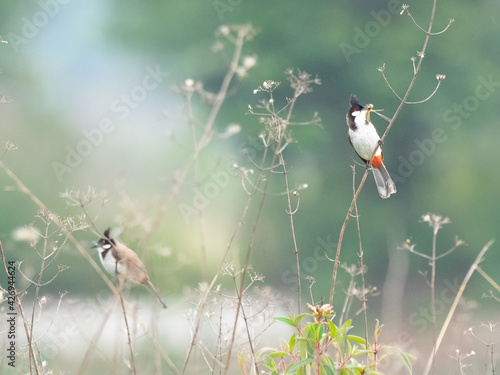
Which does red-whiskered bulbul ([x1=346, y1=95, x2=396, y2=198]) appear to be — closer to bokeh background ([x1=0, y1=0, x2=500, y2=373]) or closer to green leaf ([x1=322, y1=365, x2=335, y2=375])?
green leaf ([x1=322, y1=365, x2=335, y2=375])

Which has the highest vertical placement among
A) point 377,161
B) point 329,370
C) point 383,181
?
point 377,161

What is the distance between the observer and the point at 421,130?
15086 mm

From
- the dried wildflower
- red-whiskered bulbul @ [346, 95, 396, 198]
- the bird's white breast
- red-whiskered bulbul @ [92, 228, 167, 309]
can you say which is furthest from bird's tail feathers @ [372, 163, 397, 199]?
the dried wildflower

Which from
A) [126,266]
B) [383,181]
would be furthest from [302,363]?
[383,181]

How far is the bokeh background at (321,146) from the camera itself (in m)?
14.8

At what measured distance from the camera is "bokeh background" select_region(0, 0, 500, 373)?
14.8m

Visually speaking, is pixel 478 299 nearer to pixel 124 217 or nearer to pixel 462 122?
pixel 462 122

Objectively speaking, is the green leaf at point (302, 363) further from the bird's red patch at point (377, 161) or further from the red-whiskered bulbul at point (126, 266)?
the bird's red patch at point (377, 161)

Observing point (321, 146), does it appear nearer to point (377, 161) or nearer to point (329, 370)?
point (377, 161)

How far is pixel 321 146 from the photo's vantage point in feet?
50.0

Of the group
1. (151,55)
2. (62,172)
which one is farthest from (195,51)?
(62,172)

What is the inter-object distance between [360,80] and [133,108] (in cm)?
650

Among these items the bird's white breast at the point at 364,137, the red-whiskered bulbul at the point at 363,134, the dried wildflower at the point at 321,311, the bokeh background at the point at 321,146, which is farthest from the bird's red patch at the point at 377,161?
the bokeh background at the point at 321,146

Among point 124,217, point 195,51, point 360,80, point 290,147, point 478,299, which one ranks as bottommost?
point 124,217
